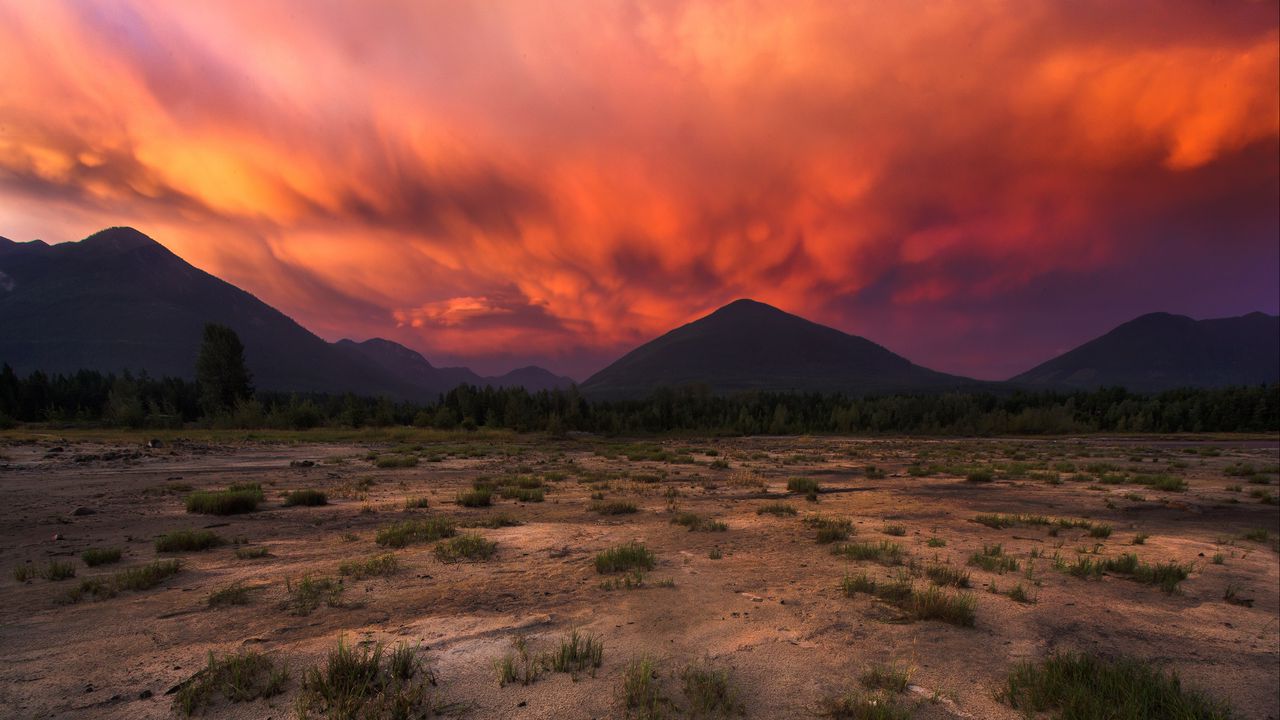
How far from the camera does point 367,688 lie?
454 cm

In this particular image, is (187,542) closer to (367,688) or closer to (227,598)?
(227,598)

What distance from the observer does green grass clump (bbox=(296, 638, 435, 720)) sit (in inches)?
165

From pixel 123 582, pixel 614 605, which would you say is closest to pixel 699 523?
pixel 614 605

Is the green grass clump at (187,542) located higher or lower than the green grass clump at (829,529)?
higher

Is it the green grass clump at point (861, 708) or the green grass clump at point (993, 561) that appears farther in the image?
the green grass clump at point (993, 561)

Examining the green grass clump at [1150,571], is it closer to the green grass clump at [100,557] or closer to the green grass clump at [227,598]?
the green grass clump at [227,598]

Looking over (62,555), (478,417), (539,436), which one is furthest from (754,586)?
(478,417)

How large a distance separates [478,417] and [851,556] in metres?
76.4

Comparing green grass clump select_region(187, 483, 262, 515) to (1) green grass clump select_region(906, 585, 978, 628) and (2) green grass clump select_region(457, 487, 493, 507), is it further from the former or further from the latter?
(1) green grass clump select_region(906, 585, 978, 628)

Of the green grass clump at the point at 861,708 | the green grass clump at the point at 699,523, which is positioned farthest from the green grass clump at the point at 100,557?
the green grass clump at the point at 861,708

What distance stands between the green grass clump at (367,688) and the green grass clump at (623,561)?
3.90m

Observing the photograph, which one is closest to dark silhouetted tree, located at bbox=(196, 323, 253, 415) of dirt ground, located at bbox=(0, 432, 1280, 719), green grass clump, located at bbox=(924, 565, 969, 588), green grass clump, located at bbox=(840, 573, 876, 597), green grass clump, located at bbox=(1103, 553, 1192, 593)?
dirt ground, located at bbox=(0, 432, 1280, 719)

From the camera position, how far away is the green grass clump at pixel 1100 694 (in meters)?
4.51

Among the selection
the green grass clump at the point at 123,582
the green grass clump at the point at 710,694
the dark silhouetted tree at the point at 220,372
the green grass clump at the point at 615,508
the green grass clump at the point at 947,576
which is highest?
the dark silhouetted tree at the point at 220,372
